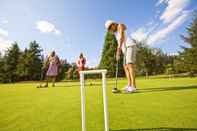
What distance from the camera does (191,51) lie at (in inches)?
1377

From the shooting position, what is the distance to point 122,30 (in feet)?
17.0

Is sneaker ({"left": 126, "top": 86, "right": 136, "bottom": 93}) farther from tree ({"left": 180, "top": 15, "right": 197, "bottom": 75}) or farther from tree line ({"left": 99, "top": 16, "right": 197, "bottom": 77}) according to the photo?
tree ({"left": 180, "top": 15, "right": 197, "bottom": 75})

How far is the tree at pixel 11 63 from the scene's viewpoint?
118 ft

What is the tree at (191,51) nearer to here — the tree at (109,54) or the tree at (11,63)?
the tree at (109,54)

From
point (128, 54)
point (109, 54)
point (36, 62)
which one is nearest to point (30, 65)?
point (36, 62)

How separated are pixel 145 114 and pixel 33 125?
4.27ft

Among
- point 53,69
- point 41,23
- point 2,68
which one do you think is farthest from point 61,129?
point 2,68

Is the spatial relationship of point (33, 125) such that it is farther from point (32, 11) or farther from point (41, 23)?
point (41, 23)

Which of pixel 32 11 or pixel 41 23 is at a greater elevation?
Result: pixel 41 23

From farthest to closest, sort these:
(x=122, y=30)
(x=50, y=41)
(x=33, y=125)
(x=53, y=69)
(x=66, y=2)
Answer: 1. (x=50, y=41)
2. (x=66, y=2)
3. (x=53, y=69)
4. (x=122, y=30)
5. (x=33, y=125)

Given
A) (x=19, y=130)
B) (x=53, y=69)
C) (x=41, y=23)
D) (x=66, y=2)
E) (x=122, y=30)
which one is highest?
(x=41, y=23)

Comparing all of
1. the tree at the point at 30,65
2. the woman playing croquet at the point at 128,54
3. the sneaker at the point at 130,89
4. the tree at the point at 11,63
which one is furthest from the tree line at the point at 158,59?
the sneaker at the point at 130,89

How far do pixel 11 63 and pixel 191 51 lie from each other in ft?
95.1

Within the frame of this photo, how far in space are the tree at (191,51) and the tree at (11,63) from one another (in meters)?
27.3
